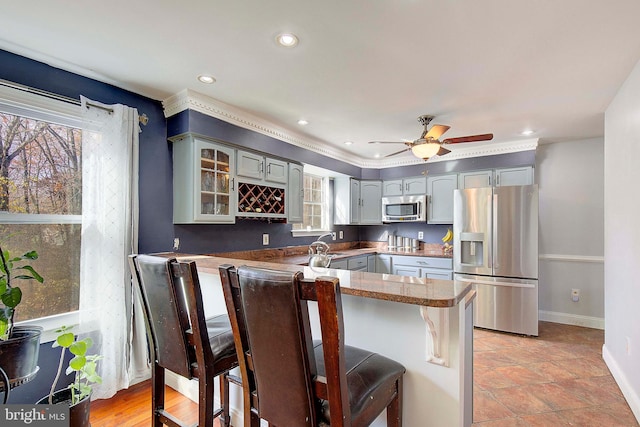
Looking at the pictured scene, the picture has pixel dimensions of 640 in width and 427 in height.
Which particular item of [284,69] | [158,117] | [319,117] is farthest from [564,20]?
[158,117]

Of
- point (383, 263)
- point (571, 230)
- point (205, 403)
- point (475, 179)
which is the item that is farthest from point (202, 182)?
point (571, 230)

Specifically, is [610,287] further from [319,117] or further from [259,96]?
[259,96]

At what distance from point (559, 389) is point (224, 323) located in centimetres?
272

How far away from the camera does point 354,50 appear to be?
6.54 feet

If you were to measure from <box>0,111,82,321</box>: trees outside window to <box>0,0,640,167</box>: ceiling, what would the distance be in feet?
1.76

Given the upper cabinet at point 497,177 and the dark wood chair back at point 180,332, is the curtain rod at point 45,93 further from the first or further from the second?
the upper cabinet at point 497,177

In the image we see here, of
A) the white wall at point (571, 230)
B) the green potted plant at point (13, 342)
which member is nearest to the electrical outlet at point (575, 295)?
the white wall at point (571, 230)

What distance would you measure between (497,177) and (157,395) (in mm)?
4548

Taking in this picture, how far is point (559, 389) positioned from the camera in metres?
2.48

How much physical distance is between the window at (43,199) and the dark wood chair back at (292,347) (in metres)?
1.96

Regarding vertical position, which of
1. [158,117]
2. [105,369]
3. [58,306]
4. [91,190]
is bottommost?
[105,369]

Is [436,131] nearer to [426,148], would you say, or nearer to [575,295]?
[426,148]

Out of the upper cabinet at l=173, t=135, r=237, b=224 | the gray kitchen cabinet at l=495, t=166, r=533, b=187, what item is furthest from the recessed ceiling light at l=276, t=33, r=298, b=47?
the gray kitchen cabinet at l=495, t=166, r=533, b=187

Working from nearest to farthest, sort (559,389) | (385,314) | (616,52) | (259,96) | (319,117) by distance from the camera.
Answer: (385,314), (616,52), (559,389), (259,96), (319,117)
